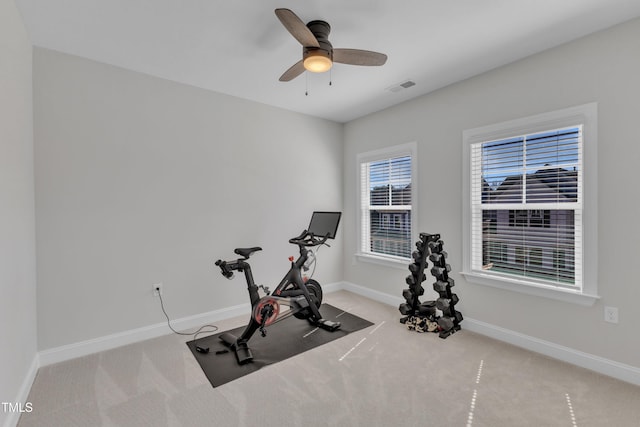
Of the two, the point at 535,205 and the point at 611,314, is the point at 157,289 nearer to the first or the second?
the point at 535,205

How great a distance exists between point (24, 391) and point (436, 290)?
3.50 meters

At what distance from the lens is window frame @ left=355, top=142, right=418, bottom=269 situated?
3.72m

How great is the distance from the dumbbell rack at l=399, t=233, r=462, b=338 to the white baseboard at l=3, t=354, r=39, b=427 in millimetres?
3191

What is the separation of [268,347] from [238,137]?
2471mm

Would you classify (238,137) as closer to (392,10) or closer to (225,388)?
(392,10)

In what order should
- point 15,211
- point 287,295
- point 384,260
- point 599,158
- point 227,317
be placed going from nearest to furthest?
point 15,211, point 599,158, point 287,295, point 227,317, point 384,260

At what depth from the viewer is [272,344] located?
9.45 ft

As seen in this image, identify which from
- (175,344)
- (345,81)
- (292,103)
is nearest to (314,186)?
(292,103)

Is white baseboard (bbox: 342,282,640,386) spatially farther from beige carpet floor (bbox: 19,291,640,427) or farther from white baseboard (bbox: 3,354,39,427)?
white baseboard (bbox: 3,354,39,427)

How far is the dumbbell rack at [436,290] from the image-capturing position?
3.02 m

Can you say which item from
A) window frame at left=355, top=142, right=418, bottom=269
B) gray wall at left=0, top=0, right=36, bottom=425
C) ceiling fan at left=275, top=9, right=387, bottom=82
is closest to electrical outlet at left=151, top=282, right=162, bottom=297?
gray wall at left=0, top=0, right=36, bottom=425

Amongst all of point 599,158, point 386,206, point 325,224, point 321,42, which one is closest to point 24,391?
point 325,224

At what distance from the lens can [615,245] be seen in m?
2.26

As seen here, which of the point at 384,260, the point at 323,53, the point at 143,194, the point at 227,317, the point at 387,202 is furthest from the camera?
the point at 387,202
